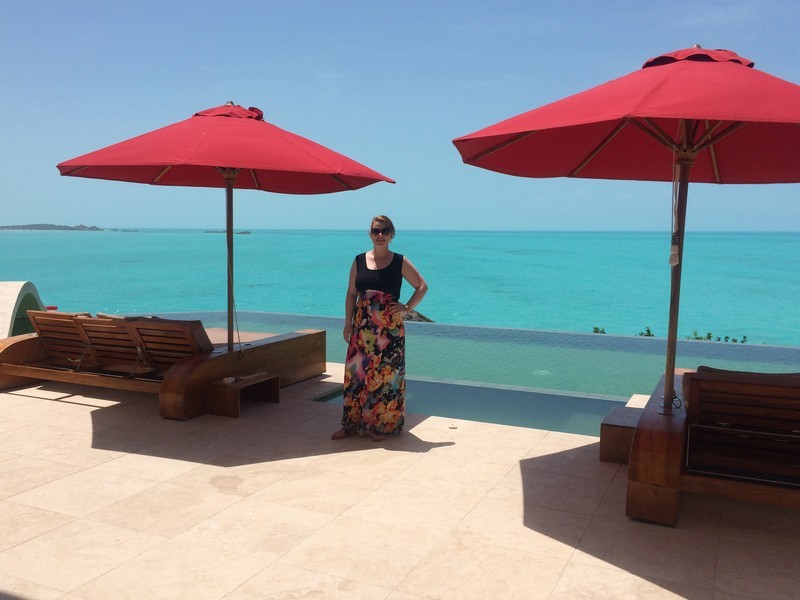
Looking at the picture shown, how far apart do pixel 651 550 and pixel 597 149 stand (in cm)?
265

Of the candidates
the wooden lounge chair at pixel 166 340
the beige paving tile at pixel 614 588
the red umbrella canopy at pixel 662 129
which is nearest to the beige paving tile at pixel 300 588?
the beige paving tile at pixel 614 588

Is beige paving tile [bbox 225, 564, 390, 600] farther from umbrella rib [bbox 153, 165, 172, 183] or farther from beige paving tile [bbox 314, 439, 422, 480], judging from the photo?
umbrella rib [bbox 153, 165, 172, 183]

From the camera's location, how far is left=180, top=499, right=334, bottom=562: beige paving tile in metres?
2.94

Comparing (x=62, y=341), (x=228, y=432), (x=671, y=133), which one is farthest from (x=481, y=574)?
(x=62, y=341)

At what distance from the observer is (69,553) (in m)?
2.84

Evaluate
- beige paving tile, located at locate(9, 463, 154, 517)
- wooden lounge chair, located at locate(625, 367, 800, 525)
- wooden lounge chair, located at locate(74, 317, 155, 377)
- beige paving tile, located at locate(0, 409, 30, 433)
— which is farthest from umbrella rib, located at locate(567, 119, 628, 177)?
beige paving tile, located at locate(0, 409, 30, 433)

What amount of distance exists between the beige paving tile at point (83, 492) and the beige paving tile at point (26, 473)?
2.5 inches

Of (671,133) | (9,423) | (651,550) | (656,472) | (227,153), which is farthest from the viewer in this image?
(9,423)

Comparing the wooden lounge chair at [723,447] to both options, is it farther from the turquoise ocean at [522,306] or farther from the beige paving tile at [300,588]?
the turquoise ocean at [522,306]

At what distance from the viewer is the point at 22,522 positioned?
10.3ft

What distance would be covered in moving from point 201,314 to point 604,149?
9085mm

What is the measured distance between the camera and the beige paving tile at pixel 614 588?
256cm

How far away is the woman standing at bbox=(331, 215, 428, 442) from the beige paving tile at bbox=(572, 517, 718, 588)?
176 cm

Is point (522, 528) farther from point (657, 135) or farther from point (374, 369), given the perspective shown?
point (657, 135)
